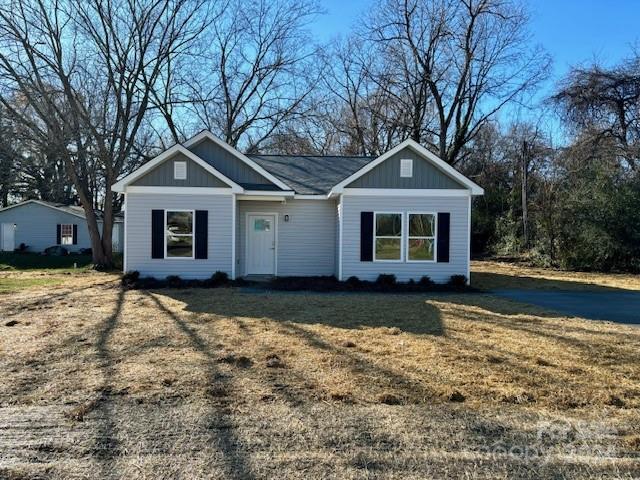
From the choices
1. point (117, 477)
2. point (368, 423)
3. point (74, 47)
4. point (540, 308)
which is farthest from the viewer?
point (74, 47)

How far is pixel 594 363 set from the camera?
589 cm

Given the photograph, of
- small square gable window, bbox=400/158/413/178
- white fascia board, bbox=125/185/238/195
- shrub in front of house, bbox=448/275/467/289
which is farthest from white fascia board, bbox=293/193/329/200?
shrub in front of house, bbox=448/275/467/289

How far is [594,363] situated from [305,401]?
12.4 ft

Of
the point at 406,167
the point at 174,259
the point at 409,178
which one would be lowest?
the point at 174,259

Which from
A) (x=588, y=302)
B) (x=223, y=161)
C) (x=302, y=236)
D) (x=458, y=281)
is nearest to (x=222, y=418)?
(x=588, y=302)

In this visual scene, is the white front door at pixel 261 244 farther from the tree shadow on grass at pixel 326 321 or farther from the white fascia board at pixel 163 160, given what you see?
the tree shadow on grass at pixel 326 321

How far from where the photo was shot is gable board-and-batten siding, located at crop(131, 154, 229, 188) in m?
13.8

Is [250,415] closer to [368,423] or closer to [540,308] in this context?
[368,423]

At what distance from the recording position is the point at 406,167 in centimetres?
1393

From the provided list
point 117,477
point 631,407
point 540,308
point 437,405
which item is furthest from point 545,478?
point 540,308

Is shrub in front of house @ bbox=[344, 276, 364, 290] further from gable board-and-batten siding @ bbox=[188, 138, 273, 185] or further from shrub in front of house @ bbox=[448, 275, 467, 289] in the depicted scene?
gable board-and-batten siding @ bbox=[188, 138, 273, 185]

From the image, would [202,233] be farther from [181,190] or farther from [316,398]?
[316,398]

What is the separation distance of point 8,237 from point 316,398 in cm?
3317

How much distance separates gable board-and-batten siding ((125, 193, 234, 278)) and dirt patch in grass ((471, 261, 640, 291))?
7609 mm
